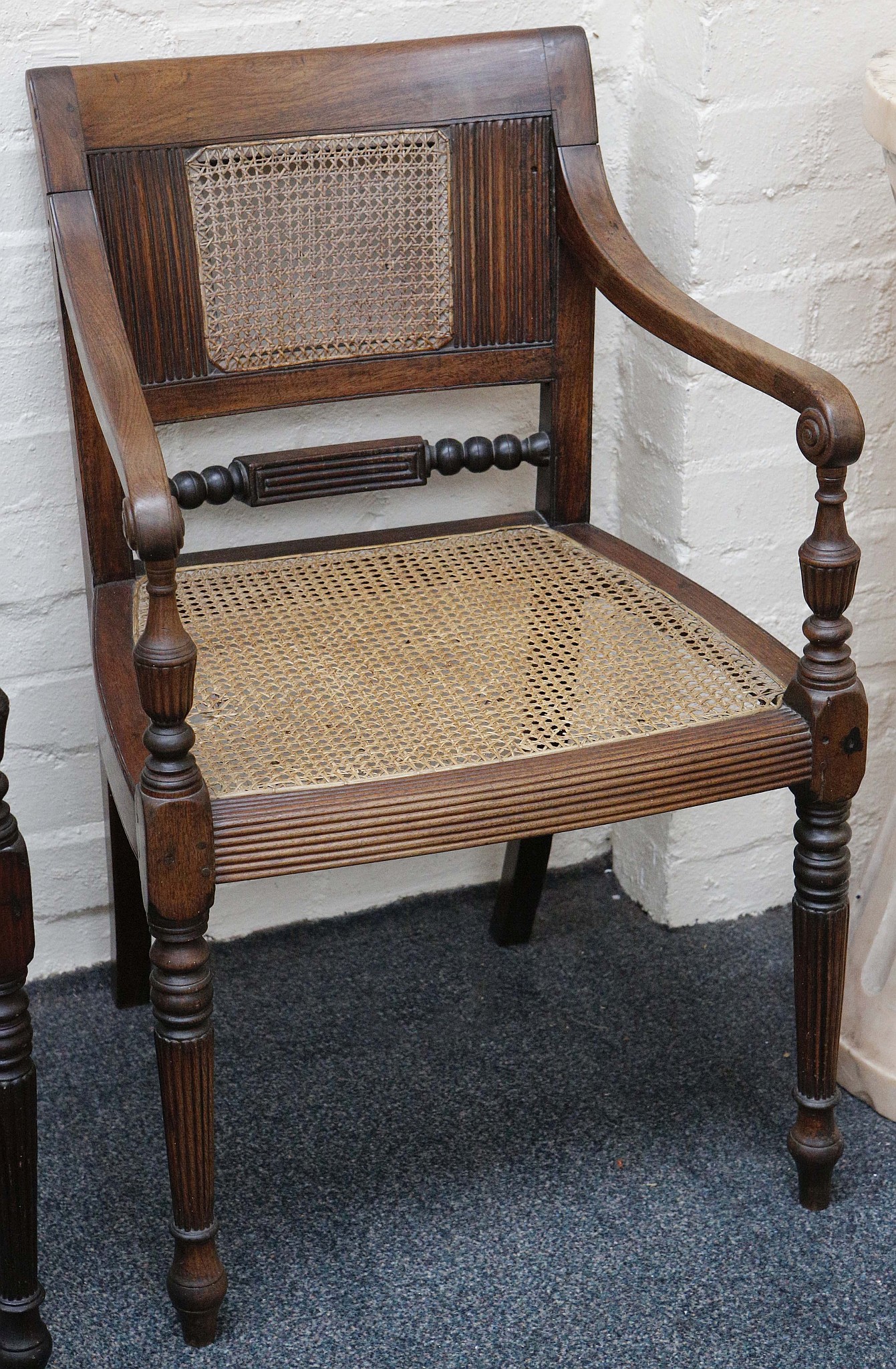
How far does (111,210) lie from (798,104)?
66 centimetres

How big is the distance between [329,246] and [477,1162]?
0.85m

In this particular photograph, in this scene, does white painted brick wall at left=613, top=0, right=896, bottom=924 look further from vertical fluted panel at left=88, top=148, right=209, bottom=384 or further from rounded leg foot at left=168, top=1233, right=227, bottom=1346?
rounded leg foot at left=168, top=1233, right=227, bottom=1346

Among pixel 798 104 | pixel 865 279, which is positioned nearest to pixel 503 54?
pixel 798 104

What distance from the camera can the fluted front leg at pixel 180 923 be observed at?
96 cm

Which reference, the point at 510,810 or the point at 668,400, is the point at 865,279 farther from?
the point at 510,810

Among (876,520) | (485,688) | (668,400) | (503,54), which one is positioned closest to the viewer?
(485,688)

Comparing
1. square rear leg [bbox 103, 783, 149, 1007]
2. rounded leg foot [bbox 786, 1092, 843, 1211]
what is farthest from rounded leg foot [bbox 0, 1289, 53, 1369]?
rounded leg foot [bbox 786, 1092, 843, 1211]

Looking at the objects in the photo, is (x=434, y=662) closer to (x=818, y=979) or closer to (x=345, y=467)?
(x=345, y=467)

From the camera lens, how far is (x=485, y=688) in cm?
118

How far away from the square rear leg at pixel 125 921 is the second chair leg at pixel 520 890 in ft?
1.27

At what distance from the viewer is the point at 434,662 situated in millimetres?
1214

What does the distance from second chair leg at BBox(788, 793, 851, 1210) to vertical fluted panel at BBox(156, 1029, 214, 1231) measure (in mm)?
491

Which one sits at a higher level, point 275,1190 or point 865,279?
point 865,279

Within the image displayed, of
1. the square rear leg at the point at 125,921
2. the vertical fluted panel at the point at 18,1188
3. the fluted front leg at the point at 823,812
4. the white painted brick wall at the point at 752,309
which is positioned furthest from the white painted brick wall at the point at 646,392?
the vertical fluted panel at the point at 18,1188
